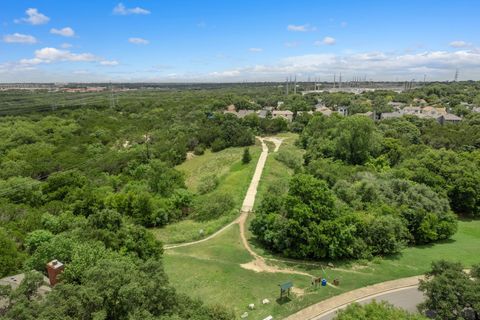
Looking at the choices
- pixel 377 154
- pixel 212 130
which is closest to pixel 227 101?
pixel 212 130

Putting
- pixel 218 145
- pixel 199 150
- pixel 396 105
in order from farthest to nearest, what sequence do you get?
pixel 396 105
pixel 218 145
pixel 199 150

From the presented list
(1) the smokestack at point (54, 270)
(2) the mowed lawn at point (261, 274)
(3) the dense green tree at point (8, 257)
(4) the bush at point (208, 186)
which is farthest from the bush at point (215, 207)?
(1) the smokestack at point (54, 270)

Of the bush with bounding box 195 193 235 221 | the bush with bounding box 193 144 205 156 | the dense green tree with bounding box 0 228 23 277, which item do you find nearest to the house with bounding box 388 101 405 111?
the bush with bounding box 193 144 205 156

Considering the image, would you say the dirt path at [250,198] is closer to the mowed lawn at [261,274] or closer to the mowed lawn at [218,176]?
the mowed lawn at [218,176]

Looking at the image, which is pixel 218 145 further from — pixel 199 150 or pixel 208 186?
pixel 208 186

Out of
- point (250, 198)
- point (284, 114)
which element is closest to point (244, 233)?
point (250, 198)

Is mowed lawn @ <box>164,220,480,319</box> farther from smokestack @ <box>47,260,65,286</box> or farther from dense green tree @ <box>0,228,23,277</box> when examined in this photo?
dense green tree @ <box>0,228,23,277</box>
